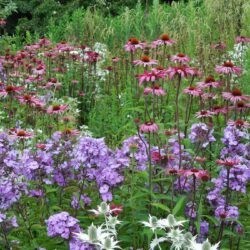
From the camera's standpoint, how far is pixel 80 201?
304 centimetres

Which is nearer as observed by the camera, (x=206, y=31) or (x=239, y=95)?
(x=239, y=95)

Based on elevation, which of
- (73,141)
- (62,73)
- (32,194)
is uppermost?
(73,141)

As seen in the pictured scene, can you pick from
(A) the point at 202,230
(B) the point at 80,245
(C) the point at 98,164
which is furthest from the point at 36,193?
(A) the point at 202,230

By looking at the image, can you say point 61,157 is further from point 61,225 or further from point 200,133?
point 200,133

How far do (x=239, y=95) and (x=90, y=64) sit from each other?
298cm

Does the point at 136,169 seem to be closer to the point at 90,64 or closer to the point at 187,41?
the point at 90,64

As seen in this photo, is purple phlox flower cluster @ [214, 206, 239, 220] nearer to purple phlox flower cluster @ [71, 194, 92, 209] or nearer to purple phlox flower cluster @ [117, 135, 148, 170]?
purple phlox flower cluster @ [117, 135, 148, 170]

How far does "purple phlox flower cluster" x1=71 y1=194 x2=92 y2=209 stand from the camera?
3010 millimetres

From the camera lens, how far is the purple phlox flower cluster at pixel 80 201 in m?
3.01

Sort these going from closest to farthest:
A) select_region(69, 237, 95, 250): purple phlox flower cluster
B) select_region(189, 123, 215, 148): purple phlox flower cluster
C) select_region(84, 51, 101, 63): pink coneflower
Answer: select_region(69, 237, 95, 250): purple phlox flower cluster < select_region(189, 123, 215, 148): purple phlox flower cluster < select_region(84, 51, 101, 63): pink coneflower

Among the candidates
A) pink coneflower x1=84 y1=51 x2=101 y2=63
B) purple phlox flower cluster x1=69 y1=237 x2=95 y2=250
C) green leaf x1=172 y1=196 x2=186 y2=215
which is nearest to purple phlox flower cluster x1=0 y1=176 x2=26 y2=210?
purple phlox flower cluster x1=69 y1=237 x2=95 y2=250

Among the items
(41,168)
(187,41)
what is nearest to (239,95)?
(41,168)

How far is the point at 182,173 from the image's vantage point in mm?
2875

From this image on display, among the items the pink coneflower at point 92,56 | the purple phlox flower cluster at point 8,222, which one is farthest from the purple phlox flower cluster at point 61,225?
the pink coneflower at point 92,56
